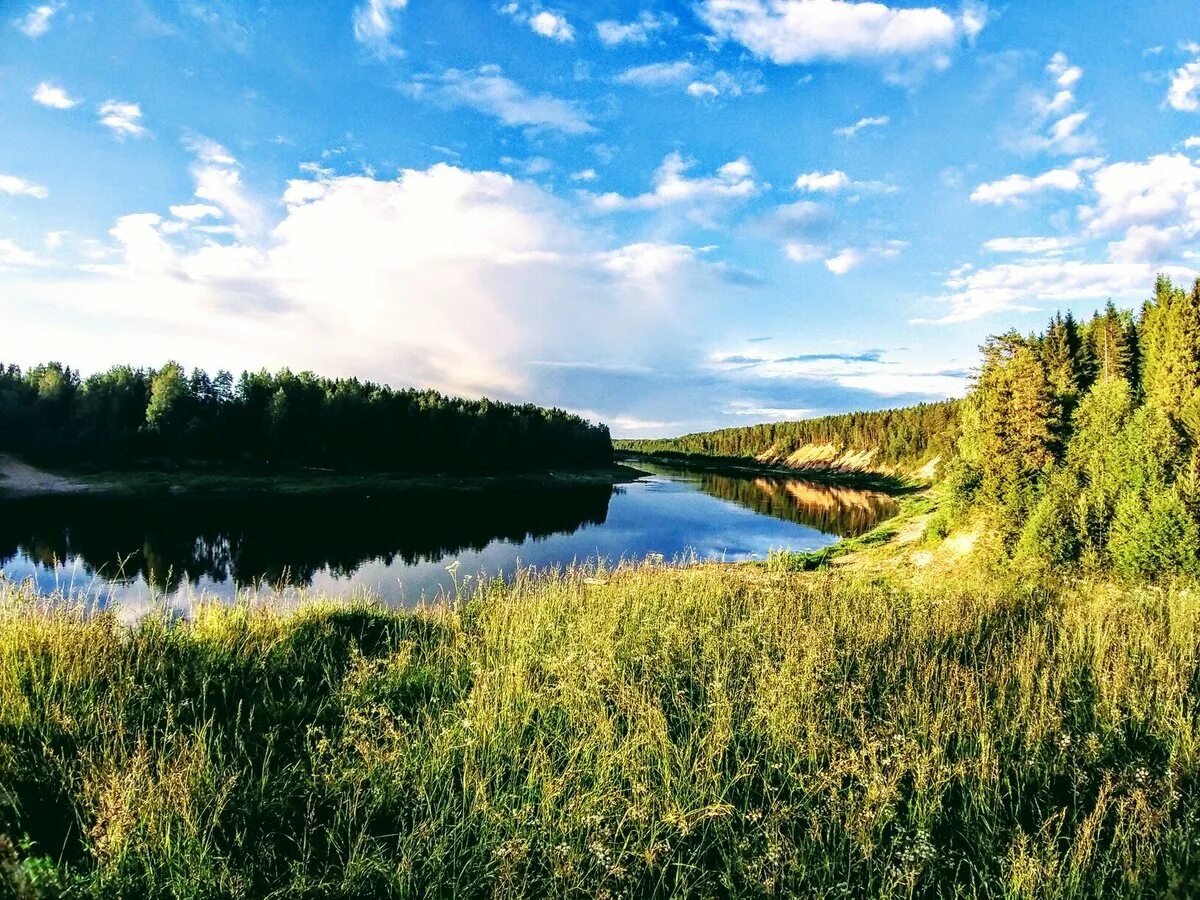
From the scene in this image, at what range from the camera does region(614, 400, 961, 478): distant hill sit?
109000 millimetres

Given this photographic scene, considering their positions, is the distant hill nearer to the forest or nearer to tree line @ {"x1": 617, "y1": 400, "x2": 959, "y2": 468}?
tree line @ {"x1": 617, "y1": 400, "x2": 959, "y2": 468}

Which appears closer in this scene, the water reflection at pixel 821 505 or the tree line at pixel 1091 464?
the tree line at pixel 1091 464

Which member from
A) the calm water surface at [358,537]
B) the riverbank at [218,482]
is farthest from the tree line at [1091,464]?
the riverbank at [218,482]

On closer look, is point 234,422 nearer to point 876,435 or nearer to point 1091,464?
point 1091,464

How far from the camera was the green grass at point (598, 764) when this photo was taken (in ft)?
11.6

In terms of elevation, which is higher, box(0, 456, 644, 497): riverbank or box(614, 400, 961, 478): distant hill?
box(614, 400, 961, 478): distant hill

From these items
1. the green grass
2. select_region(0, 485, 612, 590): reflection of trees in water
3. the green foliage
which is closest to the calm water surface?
select_region(0, 485, 612, 590): reflection of trees in water

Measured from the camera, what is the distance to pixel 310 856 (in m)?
3.65

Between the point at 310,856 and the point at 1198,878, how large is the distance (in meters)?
5.42

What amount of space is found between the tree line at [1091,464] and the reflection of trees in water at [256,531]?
25423 millimetres

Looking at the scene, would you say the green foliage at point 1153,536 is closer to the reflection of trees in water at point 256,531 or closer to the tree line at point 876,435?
the reflection of trees in water at point 256,531

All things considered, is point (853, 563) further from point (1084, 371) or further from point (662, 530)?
point (1084, 371)

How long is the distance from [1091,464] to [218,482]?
68.4 m

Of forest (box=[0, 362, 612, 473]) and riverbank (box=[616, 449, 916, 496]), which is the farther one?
riverbank (box=[616, 449, 916, 496])
